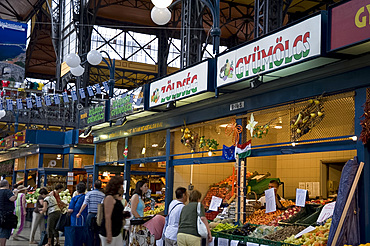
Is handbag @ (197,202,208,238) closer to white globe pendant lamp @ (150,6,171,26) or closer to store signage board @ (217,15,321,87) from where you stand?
store signage board @ (217,15,321,87)

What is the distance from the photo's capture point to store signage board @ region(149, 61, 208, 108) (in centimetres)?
1014

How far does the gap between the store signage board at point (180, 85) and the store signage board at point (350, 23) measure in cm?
365

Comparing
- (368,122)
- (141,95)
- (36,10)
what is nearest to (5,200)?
(141,95)

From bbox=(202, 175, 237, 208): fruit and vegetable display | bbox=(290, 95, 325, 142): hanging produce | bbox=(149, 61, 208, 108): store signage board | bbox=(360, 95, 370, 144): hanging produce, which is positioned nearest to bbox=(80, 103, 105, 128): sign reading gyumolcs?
bbox=(149, 61, 208, 108): store signage board

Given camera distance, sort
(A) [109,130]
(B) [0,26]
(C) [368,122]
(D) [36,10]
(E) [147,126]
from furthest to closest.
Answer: (D) [36,10] < (A) [109,130] < (B) [0,26] < (E) [147,126] < (C) [368,122]

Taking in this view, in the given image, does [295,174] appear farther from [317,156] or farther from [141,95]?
[141,95]

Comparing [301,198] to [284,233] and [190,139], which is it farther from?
[190,139]

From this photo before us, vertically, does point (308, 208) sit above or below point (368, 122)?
below

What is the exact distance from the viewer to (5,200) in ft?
33.6

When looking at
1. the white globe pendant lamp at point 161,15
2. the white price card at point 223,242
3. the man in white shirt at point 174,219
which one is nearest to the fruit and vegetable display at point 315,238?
the white price card at point 223,242

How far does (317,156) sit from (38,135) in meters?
16.1

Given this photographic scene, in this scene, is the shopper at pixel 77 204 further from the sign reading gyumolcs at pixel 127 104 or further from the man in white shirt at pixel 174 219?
the man in white shirt at pixel 174 219

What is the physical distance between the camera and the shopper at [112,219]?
22.7 ft

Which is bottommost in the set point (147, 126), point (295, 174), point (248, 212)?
point (248, 212)
